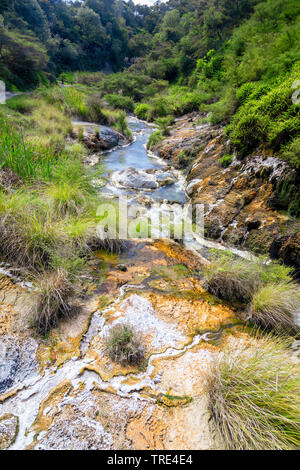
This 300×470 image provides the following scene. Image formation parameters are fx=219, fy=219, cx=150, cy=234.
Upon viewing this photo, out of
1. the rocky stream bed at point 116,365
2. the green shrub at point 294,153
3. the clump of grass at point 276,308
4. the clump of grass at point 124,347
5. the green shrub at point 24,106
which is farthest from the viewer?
the green shrub at point 24,106

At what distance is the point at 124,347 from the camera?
223cm

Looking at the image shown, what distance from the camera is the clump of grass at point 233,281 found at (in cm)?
316

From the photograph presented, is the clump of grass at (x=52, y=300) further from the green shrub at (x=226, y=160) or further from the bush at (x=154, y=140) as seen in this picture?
the bush at (x=154, y=140)

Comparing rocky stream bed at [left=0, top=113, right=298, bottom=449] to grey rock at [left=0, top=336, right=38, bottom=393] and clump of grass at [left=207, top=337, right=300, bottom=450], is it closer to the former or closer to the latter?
grey rock at [left=0, top=336, right=38, bottom=393]

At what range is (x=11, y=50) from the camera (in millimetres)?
16562

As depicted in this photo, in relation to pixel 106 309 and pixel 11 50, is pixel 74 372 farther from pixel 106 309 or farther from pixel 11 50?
pixel 11 50

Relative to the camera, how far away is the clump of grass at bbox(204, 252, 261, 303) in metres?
3.16

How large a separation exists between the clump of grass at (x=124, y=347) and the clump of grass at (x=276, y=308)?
5.20 ft

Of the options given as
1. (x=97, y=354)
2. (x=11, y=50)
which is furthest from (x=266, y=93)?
(x=11, y=50)

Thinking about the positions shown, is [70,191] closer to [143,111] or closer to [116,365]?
[116,365]

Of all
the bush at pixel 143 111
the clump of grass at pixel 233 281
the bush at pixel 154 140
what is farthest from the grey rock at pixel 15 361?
the bush at pixel 143 111

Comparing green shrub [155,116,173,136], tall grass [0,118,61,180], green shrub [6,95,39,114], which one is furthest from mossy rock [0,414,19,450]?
green shrub [155,116,173,136]

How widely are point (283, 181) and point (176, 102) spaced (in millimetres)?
14494

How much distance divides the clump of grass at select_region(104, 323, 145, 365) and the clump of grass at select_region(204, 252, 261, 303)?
156cm
